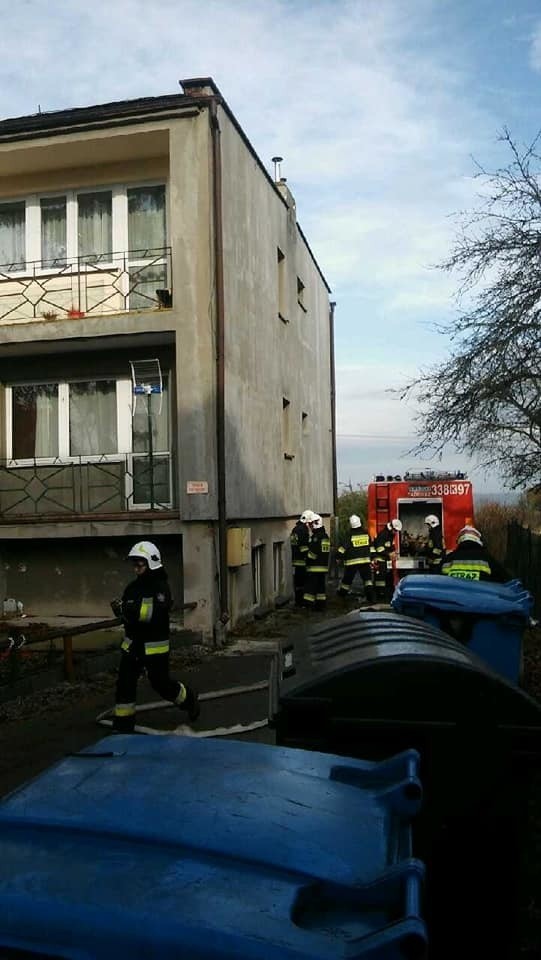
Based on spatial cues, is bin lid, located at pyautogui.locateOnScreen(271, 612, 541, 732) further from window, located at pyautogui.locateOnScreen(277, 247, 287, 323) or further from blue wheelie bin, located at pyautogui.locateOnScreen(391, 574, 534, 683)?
window, located at pyautogui.locateOnScreen(277, 247, 287, 323)

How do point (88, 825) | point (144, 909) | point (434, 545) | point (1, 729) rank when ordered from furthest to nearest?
point (434, 545), point (1, 729), point (88, 825), point (144, 909)

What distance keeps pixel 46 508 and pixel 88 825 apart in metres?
12.9

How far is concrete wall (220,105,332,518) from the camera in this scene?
14.1 meters

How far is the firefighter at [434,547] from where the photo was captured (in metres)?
17.7

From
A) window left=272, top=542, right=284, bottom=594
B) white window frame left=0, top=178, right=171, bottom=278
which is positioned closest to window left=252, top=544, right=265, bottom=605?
window left=272, top=542, right=284, bottom=594

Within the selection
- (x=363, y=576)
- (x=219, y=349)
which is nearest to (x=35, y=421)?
(x=219, y=349)

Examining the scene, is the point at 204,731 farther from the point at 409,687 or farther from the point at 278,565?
the point at 278,565

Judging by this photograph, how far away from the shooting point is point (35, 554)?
14258mm

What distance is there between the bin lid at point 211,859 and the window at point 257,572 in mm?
13477

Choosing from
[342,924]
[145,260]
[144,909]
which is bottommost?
[342,924]

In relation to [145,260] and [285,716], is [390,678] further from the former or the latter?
[145,260]

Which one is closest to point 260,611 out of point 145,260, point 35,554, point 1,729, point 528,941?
point 35,554

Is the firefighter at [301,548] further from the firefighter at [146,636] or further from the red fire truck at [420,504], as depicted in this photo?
the firefighter at [146,636]

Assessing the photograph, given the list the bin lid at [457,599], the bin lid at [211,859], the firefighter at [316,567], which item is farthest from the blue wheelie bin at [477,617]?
the firefighter at [316,567]
